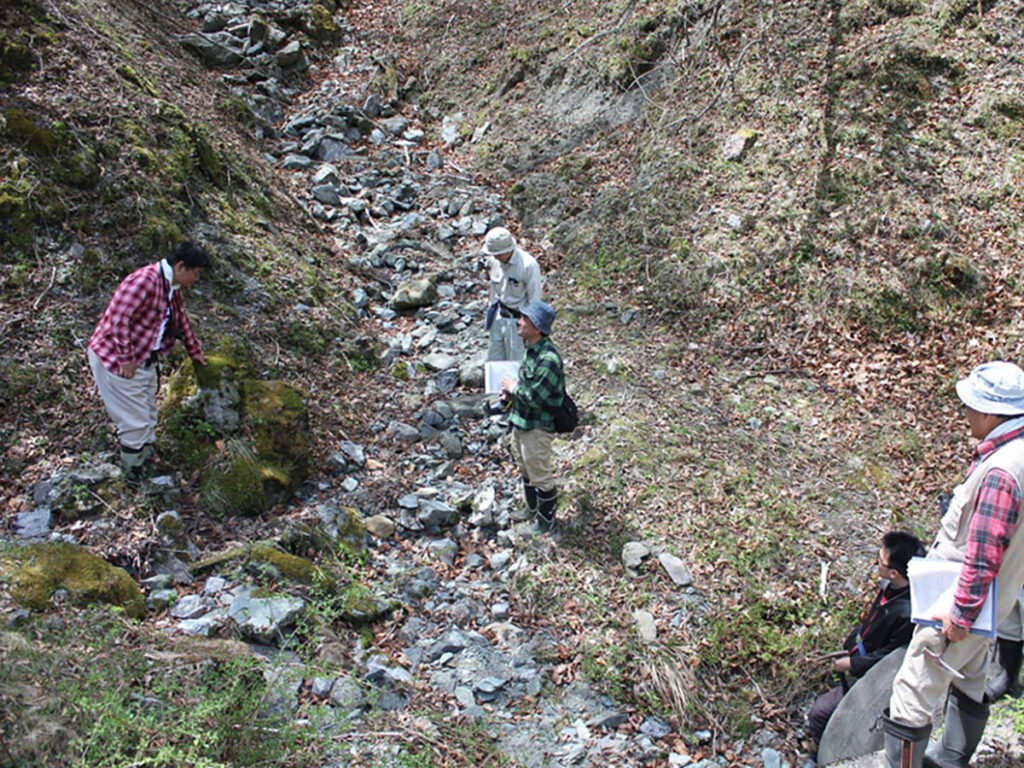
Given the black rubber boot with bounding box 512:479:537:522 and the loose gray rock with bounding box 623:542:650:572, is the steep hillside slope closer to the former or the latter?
the loose gray rock with bounding box 623:542:650:572

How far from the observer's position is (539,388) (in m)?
4.83

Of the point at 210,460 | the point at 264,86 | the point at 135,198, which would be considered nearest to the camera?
the point at 210,460

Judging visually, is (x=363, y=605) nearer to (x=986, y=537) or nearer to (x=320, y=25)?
(x=986, y=537)

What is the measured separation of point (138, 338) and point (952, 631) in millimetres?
4857

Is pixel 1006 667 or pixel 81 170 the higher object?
pixel 81 170

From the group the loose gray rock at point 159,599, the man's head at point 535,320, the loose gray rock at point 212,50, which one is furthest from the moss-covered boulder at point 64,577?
the loose gray rock at point 212,50

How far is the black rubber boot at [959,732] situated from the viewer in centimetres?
312

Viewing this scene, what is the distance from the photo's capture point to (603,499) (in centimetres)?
571

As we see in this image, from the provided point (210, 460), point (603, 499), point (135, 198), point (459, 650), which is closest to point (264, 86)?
point (135, 198)

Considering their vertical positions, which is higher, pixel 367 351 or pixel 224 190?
pixel 224 190

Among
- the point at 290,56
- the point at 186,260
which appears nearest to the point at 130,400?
the point at 186,260

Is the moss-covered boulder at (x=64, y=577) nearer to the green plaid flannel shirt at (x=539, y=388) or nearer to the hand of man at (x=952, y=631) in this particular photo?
the green plaid flannel shirt at (x=539, y=388)

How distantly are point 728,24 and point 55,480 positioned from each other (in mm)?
10024

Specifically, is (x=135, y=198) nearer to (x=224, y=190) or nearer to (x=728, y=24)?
(x=224, y=190)
